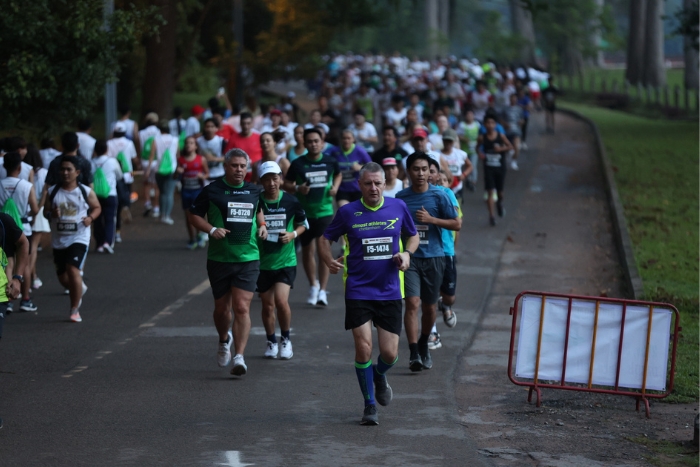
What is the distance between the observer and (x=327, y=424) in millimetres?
7914

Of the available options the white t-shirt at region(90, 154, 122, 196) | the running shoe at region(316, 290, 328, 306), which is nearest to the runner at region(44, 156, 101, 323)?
the running shoe at region(316, 290, 328, 306)

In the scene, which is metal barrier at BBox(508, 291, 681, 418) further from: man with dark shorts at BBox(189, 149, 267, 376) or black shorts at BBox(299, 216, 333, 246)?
black shorts at BBox(299, 216, 333, 246)

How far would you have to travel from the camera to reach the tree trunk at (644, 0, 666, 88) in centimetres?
5186

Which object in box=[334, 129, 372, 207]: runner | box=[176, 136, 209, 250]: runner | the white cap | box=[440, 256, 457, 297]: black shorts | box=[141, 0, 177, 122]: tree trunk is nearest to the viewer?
the white cap

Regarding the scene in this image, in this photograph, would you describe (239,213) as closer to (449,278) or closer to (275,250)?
(275,250)

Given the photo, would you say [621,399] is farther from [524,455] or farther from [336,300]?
[336,300]

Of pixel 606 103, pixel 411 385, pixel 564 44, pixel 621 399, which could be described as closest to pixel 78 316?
pixel 411 385

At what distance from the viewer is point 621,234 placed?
683 inches

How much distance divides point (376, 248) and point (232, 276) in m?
1.67

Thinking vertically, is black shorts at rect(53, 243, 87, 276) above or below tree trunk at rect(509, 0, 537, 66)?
below

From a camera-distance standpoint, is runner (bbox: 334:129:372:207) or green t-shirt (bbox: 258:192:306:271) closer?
green t-shirt (bbox: 258:192:306:271)

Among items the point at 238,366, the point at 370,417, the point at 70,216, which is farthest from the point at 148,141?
the point at 370,417

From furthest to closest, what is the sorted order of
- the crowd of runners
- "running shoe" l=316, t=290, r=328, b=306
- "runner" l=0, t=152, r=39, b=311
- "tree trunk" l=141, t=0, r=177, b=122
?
1. "tree trunk" l=141, t=0, r=177, b=122
2. "running shoe" l=316, t=290, r=328, b=306
3. "runner" l=0, t=152, r=39, b=311
4. the crowd of runners

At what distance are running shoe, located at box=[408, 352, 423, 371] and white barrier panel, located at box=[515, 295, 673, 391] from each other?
1.09 m
